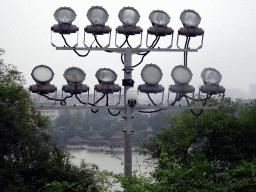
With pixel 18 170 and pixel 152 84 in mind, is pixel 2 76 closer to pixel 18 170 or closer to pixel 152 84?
pixel 18 170

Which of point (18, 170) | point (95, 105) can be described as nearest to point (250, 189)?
point (95, 105)

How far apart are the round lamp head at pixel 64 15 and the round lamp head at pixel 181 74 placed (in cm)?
207

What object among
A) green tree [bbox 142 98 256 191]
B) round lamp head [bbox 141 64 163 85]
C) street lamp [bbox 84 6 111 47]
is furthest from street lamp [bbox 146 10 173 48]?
green tree [bbox 142 98 256 191]

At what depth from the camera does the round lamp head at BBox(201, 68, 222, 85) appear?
604 cm

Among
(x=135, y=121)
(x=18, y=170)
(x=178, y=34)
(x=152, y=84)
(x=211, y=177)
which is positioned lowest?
(x=135, y=121)

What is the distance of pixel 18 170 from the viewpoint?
26.4ft

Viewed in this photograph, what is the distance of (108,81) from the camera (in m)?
5.74

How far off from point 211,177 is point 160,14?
3027 mm

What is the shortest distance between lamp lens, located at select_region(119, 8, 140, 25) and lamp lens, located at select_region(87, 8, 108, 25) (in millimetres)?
305

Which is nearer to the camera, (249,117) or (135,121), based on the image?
(249,117)

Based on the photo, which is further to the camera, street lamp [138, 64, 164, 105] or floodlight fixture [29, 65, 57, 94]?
street lamp [138, 64, 164, 105]

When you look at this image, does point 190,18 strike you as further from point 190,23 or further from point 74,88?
point 74,88

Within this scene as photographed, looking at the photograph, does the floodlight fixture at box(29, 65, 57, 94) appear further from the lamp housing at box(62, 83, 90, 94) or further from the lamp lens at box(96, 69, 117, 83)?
the lamp lens at box(96, 69, 117, 83)

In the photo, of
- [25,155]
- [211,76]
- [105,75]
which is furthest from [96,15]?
[25,155]
